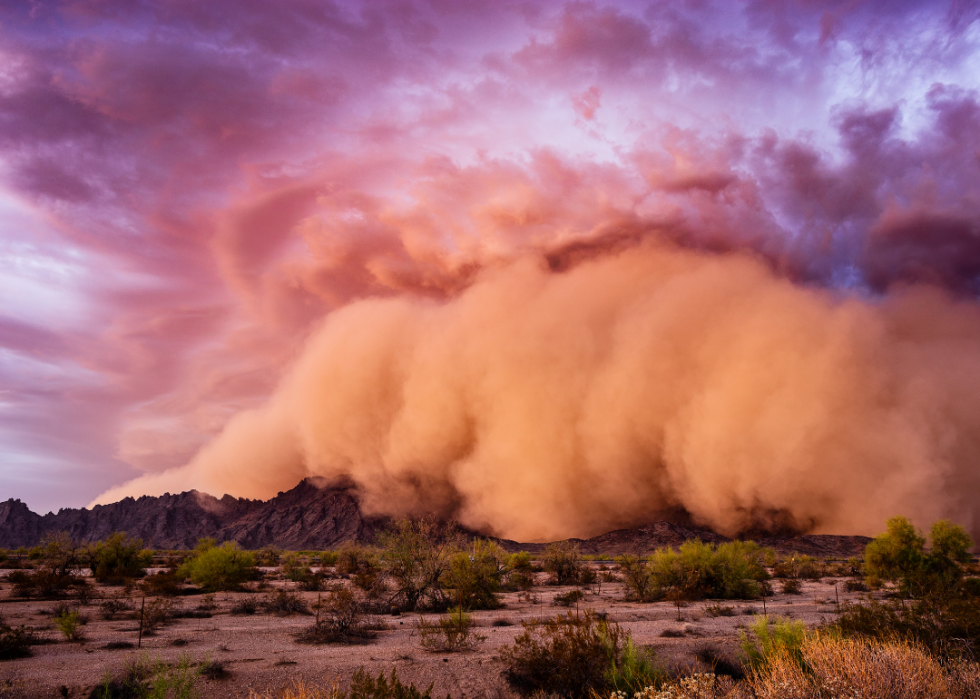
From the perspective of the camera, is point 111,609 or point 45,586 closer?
point 111,609

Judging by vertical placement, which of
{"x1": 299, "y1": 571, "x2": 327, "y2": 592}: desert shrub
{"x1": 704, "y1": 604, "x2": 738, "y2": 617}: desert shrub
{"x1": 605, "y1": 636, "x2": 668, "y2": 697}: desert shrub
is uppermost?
{"x1": 605, "y1": 636, "x2": 668, "y2": 697}: desert shrub

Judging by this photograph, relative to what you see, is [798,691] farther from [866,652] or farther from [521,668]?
[521,668]

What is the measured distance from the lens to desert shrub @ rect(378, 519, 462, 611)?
97.0ft

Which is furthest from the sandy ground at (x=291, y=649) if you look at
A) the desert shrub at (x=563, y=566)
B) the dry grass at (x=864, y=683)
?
the desert shrub at (x=563, y=566)

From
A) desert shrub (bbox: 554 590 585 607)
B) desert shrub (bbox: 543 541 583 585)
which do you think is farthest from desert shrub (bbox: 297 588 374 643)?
desert shrub (bbox: 543 541 583 585)

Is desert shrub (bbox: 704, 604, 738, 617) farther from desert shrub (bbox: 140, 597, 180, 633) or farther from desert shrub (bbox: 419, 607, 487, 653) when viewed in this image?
desert shrub (bbox: 140, 597, 180, 633)

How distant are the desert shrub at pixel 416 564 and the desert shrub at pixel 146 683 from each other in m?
16.7

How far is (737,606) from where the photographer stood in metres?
30.8

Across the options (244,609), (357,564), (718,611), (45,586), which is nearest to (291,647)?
(244,609)

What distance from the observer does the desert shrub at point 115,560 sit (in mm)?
40875

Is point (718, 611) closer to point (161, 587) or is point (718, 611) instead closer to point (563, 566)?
point (563, 566)

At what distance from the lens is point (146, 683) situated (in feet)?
40.1

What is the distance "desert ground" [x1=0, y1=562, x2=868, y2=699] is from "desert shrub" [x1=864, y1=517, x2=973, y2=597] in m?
14.4

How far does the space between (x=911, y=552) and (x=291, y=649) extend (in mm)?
45079
